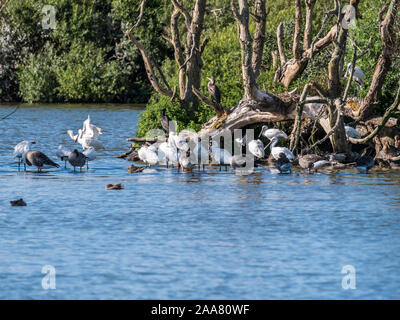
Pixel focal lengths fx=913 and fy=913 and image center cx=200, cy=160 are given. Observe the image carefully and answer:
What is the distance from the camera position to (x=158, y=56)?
55344 mm

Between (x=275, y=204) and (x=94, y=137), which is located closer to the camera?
(x=275, y=204)

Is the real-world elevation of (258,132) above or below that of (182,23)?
below

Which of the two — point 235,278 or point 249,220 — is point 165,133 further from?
point 235,278

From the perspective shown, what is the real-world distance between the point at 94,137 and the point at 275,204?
8433 mm

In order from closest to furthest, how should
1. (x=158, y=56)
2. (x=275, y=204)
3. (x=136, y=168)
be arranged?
(x=275, y=204)
(x=136, y=168)
(x=158, y=56)

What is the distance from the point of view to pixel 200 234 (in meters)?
13.9

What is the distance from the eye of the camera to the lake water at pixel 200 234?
36.2 feet

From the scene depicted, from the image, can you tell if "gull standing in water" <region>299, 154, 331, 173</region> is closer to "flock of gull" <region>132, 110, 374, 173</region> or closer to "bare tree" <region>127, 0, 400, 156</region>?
"flock of gull" <region>132, 110, 374, 173</region>

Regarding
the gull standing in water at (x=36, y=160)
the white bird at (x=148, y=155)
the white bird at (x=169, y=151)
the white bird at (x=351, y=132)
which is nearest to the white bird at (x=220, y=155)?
the white bird at (x=169, y=151)

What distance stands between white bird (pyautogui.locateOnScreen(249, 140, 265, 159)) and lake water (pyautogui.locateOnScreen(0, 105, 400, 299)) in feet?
1.64

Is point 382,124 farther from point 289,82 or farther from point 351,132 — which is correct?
point 289,82

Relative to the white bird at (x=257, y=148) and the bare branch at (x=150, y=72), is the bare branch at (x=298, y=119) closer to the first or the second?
the white bird at (x=257, y=148)

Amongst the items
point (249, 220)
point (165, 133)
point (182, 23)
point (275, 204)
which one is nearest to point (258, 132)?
point (165, 133)

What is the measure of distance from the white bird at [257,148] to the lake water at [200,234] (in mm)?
501
